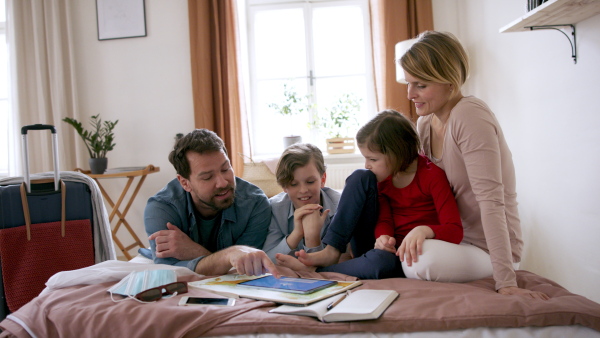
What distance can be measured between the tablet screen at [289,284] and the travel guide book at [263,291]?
0.01 meters

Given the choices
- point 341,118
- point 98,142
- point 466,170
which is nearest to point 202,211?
point 466,170

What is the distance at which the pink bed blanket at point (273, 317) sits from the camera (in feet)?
3.50

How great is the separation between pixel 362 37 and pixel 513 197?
3.08 m

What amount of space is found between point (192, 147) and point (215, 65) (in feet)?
7.86

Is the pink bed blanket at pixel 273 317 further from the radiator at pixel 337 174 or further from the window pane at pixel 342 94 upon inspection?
the window pane at pixel 342 94

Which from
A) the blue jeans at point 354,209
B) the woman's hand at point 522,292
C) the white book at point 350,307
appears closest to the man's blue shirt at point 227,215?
the blue jeans at point 354,209

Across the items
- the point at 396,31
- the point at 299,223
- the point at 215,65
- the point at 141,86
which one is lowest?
the point at 299,223

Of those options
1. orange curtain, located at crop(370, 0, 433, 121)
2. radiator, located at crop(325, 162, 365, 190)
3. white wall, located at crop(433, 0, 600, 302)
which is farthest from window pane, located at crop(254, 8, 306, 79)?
white wall, located at crop(433, 0, 600, 302)

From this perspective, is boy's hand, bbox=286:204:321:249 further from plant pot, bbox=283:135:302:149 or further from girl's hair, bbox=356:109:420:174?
plant pot, bbox=283:135:302:149

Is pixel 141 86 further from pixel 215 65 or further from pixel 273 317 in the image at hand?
pixel 273 317

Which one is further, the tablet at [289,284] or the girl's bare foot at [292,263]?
the girl's bare foot at [292,263]

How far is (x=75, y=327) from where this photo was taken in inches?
45.3

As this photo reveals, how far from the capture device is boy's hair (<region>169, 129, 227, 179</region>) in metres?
1.82

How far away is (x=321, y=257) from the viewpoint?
1.63 m
